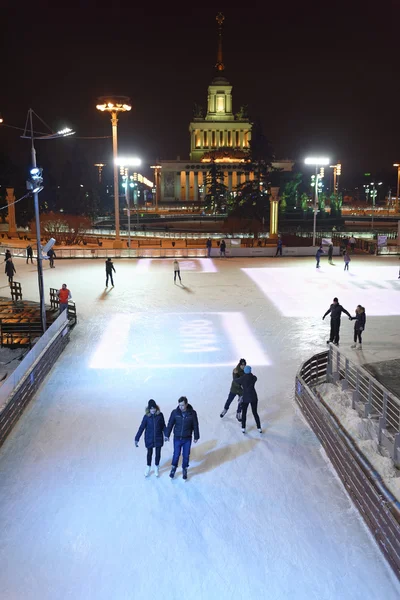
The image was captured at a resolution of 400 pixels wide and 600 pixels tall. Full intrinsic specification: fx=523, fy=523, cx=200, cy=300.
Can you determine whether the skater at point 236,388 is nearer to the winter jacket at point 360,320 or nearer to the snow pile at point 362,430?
the snow pile at point 362,430

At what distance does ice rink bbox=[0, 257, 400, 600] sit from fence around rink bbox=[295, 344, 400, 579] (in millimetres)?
185

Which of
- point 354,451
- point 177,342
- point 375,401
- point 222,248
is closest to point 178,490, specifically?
point 354,451

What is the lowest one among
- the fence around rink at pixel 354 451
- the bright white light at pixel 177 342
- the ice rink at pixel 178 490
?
the ice rink at pixel 178 490

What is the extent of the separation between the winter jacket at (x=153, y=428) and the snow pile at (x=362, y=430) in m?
2.87

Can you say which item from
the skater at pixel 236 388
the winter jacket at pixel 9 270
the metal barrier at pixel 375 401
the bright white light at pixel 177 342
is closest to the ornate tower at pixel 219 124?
the winter jacket at pixel 9 270

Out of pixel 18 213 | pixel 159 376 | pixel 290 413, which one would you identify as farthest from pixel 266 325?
pixel 18 213

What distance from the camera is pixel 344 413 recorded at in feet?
28.8

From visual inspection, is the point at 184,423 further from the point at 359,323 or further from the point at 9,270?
the point at 9,270

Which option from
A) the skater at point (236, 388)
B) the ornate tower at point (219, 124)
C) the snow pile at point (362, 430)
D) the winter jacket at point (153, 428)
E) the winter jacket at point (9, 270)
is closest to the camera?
the snow pile at point (362, 430)

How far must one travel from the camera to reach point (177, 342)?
15125 mm

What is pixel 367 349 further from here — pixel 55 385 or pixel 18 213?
pixel 18 213

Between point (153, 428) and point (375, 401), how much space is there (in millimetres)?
3866

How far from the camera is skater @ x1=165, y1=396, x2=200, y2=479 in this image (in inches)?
299

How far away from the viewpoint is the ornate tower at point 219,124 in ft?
396
